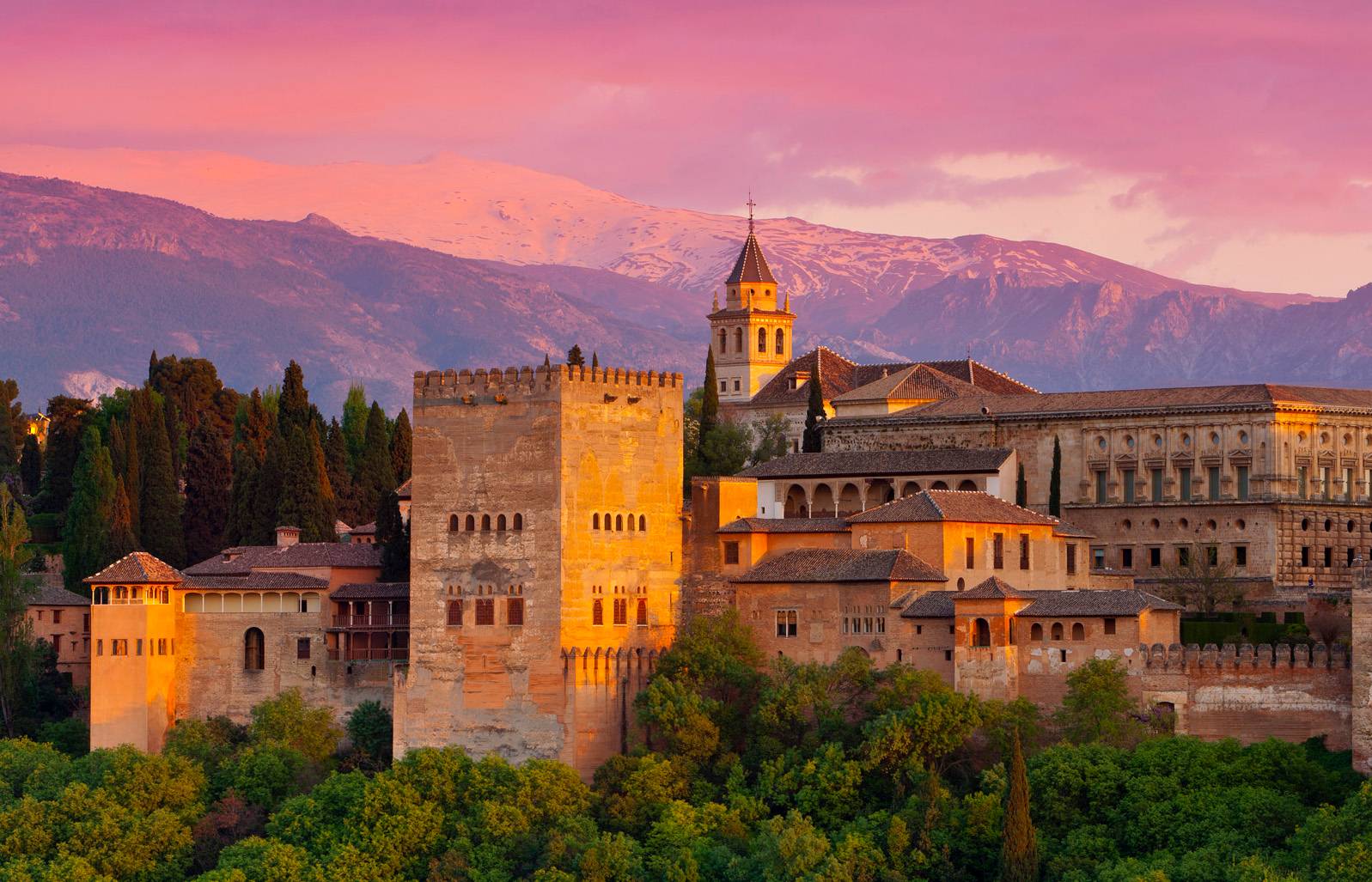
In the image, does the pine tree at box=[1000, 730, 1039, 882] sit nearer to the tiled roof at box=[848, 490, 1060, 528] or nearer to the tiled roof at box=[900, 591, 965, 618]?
the tiled roof at box=[900, 591, 965, 618]

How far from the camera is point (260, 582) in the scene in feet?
212

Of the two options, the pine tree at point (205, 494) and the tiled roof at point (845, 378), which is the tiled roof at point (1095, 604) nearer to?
the tiled roof at point (845, 378)

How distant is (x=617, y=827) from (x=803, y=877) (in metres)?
6.01

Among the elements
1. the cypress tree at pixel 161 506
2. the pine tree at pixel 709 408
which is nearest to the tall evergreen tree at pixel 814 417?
the pine tree at pixel 709 408

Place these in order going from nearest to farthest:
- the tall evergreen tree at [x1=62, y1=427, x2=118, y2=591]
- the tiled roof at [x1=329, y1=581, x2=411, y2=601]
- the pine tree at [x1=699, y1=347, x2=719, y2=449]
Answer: the tiled roof at [x1=329, y1=581, x2=411, y2=601] < the tall evergreen tree at [x1=62, y1=427, x2=118, y2=591] < the pine tree at [x1=699, y1=347, x2=719, y2=449]

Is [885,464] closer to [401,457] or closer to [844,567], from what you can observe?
[844,567]

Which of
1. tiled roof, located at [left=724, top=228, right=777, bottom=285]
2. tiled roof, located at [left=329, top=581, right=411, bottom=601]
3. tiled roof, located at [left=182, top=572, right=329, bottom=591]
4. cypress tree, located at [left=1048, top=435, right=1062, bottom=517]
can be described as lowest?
tiled roof, located at [left=329, top=581, right=411, bottom=601]

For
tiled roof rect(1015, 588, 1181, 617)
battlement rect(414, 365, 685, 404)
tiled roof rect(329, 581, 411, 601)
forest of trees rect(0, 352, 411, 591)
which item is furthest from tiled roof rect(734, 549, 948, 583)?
forest of trees rect(0, 352, 411, 591)

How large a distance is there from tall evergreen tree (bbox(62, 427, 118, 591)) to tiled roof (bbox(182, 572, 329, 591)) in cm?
984

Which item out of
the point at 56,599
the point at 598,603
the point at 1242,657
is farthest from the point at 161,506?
the point at 1242,657

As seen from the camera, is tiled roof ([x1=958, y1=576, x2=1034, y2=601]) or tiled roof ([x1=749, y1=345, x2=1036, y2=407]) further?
tiled roof ([x1=749, y1=345, x2=1036, y2=407])

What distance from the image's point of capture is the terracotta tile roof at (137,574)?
63.4 metres

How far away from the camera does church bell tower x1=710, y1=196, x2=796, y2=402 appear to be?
325 ft

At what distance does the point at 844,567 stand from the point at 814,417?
20573 millimetres
